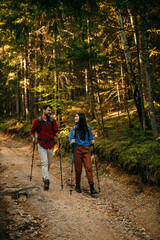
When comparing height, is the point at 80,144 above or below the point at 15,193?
above

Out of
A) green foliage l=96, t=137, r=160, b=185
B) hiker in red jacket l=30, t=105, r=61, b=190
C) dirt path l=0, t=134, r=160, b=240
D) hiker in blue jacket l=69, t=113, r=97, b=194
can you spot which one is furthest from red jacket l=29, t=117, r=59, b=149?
green foliage l=96, t=137, r=160, b=185

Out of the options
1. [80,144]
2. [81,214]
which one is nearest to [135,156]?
[80,144]

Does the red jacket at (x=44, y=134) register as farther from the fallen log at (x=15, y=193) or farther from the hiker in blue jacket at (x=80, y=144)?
the fallen log at (x=15, y=193)

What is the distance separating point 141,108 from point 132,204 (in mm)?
4625

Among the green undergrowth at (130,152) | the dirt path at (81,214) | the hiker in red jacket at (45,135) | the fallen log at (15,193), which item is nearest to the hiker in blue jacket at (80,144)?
the hiker in red jacket at (45,135)

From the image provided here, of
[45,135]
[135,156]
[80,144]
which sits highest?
[45,135]

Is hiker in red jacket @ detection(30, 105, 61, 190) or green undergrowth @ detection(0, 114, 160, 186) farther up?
hiker in red jacket @ detection(30, 105, 61, 190)

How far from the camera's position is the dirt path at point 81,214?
2.97 meters

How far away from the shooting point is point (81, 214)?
3709 mm

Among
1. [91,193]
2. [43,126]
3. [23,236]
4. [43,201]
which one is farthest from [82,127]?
[23,236]

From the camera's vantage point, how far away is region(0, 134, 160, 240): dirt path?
2969 mm

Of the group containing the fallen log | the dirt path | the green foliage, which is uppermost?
the green foliage

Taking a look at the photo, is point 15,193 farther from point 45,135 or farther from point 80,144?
point 80,144

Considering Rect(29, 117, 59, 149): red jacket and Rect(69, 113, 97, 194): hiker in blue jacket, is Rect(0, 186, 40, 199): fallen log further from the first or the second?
Rect(69, 113, 97, 194): hiker in blue jacket
